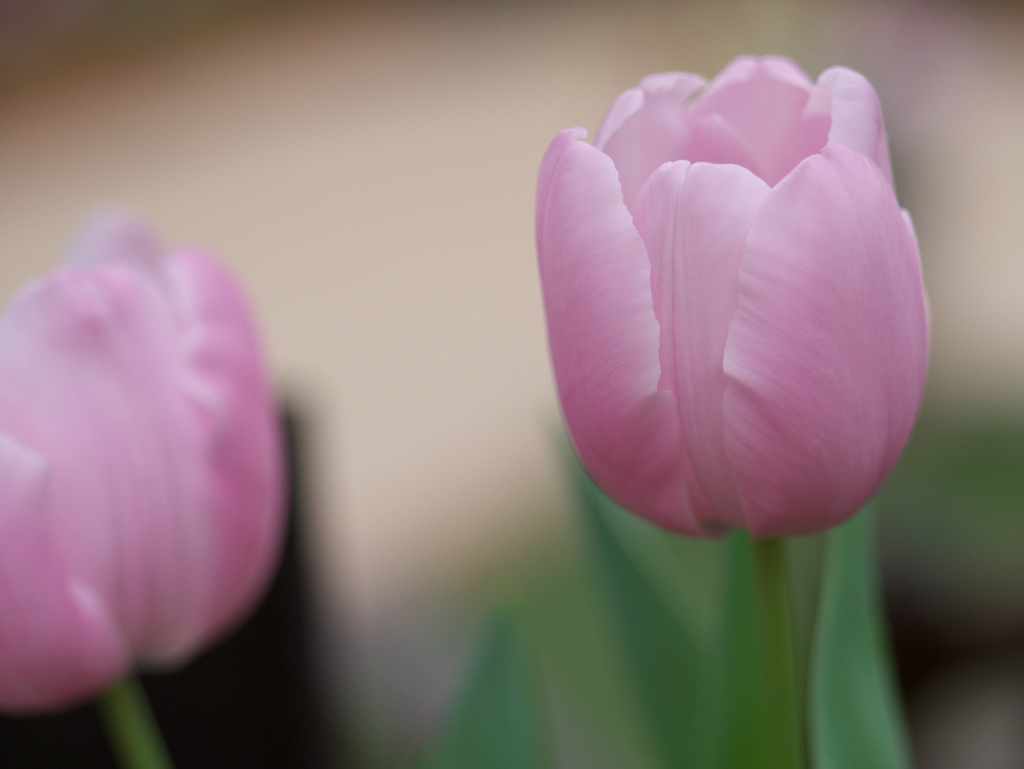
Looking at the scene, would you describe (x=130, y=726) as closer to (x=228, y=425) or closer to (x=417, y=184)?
(x=228, y=425)

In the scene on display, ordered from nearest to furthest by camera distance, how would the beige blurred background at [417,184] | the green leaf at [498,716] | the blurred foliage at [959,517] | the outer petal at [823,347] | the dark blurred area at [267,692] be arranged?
the outer petal at [823,347] → the green leaf at [498,716] → the dark blurred area at [267,692] → the blurred foliage at [959,517] → the beige blurred background at [417,184]

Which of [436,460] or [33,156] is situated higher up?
[33,156]

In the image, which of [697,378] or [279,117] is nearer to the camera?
[697,378]

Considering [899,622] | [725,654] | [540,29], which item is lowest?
[899,622]

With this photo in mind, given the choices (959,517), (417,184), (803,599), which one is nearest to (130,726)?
(803,599)

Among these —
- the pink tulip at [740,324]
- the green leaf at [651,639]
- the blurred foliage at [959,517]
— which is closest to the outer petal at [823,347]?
the pink tulip at [740,324]

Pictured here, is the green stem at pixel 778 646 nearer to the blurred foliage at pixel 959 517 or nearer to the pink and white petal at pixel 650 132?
the pink and white petal at pixel 650 132

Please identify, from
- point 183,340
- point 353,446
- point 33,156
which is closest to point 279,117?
point 33,156

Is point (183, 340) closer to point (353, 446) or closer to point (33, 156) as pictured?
point (353, 446)
